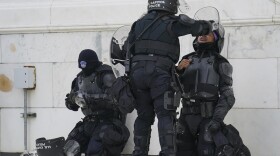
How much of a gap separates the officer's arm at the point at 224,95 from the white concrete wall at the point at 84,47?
1.28m

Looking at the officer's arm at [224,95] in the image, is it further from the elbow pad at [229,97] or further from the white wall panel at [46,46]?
the white wall panel at [46,46]

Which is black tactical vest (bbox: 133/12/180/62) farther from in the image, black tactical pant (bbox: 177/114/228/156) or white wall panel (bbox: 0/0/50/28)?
white wall panel (bbox: 0/0/50/28)

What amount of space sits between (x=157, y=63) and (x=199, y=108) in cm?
98

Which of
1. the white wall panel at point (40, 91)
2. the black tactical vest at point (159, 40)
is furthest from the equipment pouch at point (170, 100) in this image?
the white wall panel at point (40, 91)

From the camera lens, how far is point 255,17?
27.8 ft

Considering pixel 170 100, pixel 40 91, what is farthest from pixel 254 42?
pixel 40 91

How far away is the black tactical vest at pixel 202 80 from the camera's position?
7.27m

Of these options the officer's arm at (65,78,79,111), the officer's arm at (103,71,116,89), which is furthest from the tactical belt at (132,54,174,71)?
the officer's arm at (65,78,79,111)

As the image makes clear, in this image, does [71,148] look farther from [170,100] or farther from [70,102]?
[170,100]

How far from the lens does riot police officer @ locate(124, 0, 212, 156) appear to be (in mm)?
6555

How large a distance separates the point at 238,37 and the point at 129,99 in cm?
243

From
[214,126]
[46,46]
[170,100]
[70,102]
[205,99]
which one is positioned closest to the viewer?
[170,100]

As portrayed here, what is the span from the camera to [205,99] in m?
7.29

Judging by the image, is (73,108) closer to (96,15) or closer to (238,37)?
(96,15)
